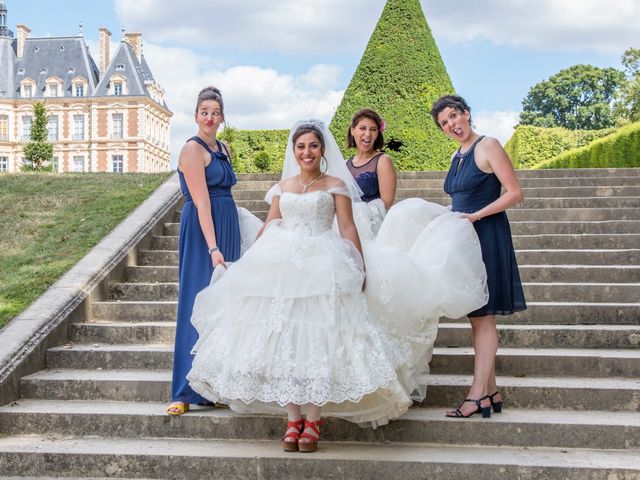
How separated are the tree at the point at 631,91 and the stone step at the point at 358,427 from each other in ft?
113

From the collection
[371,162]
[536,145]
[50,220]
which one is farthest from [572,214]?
[536,145]

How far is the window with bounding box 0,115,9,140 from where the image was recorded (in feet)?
229

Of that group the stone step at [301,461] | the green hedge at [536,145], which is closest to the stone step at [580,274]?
the stone step at [301,461]

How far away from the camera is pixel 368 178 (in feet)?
19.0

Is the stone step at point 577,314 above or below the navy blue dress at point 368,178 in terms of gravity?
below

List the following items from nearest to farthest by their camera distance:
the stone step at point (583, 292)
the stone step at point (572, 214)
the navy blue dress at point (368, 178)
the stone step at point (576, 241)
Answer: the navy blue dress at point (368, 178)
the stone step at point (583, 292)
the stone step at point (576, 241)
the stone step at point (572, 214)

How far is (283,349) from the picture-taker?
4137 mm

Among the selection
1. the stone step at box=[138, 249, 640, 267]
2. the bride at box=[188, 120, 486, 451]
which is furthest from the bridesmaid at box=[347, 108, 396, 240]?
the stone step at box=[138, 249, 640, 267]

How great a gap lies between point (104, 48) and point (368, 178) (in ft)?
231

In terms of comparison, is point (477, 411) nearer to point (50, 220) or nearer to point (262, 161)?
point (50, 220)

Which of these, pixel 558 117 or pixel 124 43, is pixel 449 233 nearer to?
pixel 558 117

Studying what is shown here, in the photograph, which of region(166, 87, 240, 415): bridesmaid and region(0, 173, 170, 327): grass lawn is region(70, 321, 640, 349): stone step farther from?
region(166, 87, 240, 415): bridesmaid

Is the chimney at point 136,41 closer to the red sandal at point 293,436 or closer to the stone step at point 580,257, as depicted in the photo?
the stone step at point 580,257

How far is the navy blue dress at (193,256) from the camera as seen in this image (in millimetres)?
5039
